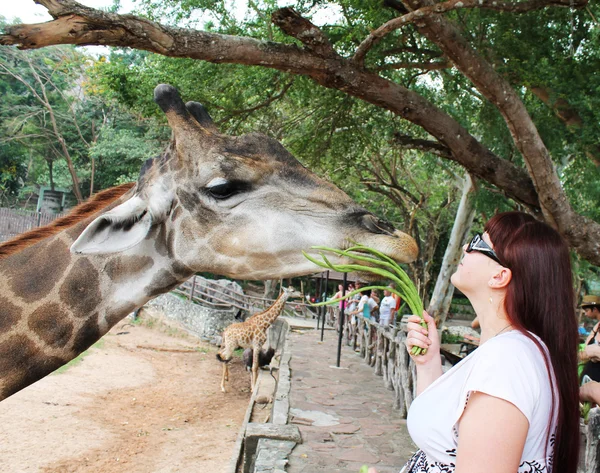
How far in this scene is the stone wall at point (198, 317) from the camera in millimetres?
20969

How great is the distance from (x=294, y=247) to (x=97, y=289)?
0.92 meters

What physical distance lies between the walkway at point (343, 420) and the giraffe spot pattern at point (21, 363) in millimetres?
3956

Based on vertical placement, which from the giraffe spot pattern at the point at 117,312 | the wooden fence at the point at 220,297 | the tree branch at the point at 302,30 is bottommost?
the wooden fence at the point at 220,297

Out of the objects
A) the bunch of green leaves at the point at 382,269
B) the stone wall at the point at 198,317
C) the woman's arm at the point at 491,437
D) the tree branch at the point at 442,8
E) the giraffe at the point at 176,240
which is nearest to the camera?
the woman's arm at the point at 491,437

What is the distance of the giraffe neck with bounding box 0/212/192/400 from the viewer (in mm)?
2299

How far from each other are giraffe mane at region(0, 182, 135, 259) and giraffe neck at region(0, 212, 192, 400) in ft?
0.29

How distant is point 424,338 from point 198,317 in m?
20.0

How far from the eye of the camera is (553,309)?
1719 mm

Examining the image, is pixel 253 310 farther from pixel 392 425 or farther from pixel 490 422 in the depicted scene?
pixel 490 422

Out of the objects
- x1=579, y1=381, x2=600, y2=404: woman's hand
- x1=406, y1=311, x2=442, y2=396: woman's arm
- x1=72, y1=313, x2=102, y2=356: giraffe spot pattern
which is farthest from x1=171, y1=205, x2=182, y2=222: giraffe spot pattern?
x1=579, y1=381, x2=600, y2=404: woman's hand

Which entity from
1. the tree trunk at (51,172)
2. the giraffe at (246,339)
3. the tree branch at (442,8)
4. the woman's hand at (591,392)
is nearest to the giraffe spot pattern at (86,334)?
the woman's hand at (591,392)

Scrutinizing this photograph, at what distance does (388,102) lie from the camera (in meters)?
7.15

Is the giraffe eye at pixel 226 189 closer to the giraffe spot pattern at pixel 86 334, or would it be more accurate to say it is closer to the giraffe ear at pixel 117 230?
the giraffe ear at pixel 117 230

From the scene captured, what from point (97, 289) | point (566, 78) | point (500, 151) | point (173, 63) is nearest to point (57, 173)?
point (173, 63)
